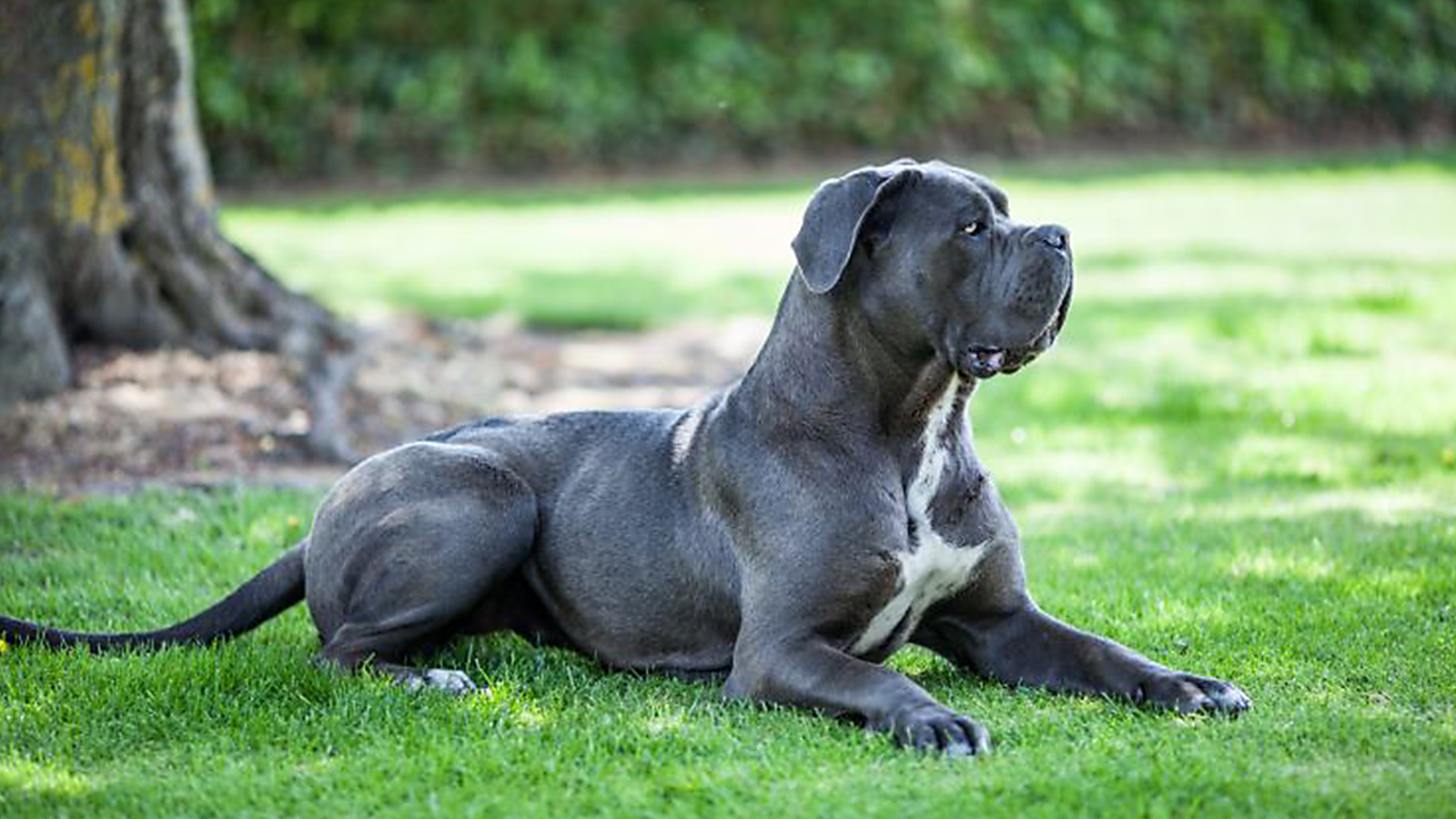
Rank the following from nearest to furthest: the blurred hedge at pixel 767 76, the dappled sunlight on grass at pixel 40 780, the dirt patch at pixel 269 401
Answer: the dappled sunlight on grass at pixel 40 780 → the dirt patch at pixel 269 401 → the blurred hedge at pixel 767 76

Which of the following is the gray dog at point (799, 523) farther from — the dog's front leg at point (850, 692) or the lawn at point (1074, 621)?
the lawn at point (1074, 621)

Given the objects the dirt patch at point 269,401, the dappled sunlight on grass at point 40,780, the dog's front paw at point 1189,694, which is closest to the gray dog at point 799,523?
the dog's front paw at point 1189,694

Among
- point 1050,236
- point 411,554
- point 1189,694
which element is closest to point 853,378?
point 1050,236

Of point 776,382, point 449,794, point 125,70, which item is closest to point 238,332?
point 125,70

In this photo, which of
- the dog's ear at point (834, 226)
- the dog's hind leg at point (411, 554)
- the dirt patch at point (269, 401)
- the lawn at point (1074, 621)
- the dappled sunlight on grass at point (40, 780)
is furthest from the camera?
the dirt patch at point (269, 401)

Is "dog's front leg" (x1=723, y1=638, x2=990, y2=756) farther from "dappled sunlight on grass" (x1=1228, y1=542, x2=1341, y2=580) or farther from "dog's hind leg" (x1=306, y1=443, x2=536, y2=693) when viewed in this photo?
"dappled sunlight on grass" (x1=1228, y1=542, x2=1341, y2=580)

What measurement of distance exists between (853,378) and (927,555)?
562 mm

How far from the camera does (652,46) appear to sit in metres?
22.0

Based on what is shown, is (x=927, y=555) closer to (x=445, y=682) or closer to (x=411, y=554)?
(x=445, y=682)

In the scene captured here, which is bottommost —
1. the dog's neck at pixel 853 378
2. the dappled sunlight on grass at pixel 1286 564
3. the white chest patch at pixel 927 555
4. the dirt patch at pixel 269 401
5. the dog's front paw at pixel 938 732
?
the dirt patch at pixel 269 401

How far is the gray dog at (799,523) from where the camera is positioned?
17.3 feet

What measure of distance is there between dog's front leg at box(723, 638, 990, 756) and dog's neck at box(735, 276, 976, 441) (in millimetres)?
684

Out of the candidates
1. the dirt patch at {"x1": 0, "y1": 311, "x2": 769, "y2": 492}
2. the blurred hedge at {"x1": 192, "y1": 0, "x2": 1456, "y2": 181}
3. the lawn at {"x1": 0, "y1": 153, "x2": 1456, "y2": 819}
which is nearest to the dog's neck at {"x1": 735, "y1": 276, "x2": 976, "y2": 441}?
the lawn at {"x1": 0, "y1": 153, "x2": 1456, "y2": 819}

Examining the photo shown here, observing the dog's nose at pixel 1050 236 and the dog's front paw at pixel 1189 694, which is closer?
the dog's front paw at pixel 1189 694
